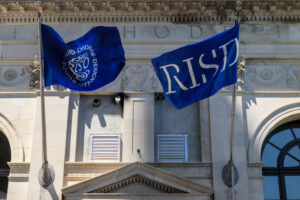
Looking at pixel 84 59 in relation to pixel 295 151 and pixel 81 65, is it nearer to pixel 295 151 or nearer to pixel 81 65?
pixel 81 65

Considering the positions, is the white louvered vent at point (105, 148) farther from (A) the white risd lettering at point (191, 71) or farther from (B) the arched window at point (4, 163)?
(A) the white risd lettering at point (191, 71)

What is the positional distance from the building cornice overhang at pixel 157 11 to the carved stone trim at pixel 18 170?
5022mm

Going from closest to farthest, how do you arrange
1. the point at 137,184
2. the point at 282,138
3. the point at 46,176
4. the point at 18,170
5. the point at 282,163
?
the point at 137,184 < the point at 46,176 < the point at 18,170 < the point at 282,163 < the point at 282,138

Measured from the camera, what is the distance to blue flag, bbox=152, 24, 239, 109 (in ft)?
47.7

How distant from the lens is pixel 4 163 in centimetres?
1747

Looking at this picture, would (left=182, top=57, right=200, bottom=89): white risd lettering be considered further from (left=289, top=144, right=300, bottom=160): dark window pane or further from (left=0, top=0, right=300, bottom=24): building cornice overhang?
(left=289, top=144, right=300, bottom=160): dark window pane

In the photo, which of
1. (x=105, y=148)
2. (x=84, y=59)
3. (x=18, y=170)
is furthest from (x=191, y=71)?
(x=18, y=170)

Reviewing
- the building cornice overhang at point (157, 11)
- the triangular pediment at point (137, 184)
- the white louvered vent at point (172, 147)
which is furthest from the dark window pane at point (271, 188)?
the building cornice overhang at point (157, 11)

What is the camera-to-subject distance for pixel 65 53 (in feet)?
50.1

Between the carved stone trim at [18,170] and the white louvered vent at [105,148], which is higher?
the white louvered vent at [105,148]

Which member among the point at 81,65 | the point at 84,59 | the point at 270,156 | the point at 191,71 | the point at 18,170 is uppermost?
the point at 84,59

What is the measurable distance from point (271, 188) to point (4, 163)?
326 inches

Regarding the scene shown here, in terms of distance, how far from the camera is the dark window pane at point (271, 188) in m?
16.9

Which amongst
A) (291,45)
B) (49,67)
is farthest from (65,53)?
(291,45)
